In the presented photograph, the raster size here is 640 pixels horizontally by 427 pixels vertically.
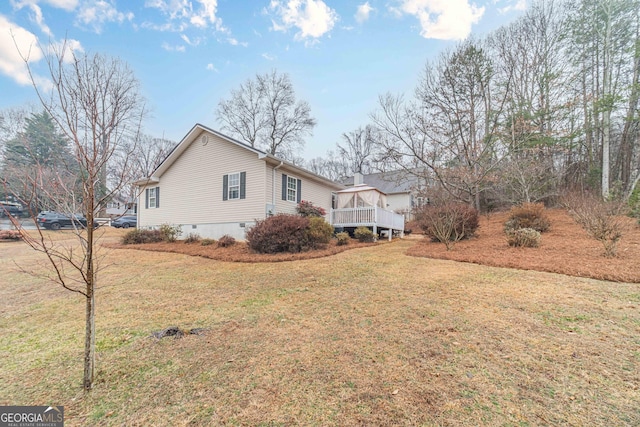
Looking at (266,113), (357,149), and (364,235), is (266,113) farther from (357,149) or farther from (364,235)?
(364,235)

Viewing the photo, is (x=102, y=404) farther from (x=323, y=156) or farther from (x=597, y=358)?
(x=323, y=156)

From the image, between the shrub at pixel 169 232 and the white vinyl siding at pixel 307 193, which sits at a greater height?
the white vinyl siding at pixel 307 193

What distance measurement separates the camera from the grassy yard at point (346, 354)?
2.05 metres

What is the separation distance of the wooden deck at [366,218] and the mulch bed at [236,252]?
240cm

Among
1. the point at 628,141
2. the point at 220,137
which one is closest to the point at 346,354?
the point at 220,137

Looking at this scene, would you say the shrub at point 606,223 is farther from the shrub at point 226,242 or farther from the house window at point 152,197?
the house window at point 152,197

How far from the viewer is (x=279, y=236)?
9.28 meters

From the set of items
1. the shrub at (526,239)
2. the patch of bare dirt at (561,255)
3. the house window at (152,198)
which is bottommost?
the patch of bare dirt at (561,255)

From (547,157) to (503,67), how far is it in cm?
591

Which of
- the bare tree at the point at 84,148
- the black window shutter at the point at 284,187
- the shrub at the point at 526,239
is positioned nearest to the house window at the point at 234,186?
the black window shutter at the point at 284,187

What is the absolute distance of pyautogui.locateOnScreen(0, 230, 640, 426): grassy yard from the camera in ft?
6.73

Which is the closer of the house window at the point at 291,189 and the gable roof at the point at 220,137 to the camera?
the gable roof at the point at 220,137

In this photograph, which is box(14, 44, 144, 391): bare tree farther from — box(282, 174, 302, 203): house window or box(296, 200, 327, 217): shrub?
box(296, 200, 327, 217): shrub

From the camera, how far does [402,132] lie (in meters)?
14.0
